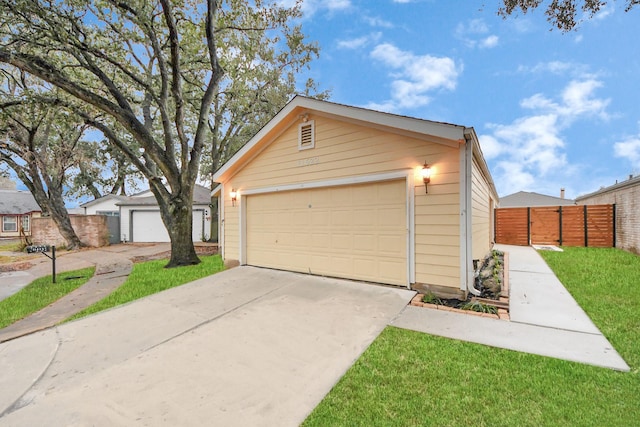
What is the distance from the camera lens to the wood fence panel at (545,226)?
493 inches

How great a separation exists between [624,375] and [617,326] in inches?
58.3

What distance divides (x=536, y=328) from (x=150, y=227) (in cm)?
1968

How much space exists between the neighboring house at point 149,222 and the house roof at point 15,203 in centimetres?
1409

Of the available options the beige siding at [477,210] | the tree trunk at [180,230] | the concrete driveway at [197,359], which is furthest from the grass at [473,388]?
the tree trunk at [180,230]

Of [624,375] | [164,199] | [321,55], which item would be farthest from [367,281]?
[321,55]

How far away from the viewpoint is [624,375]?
250 centimetres

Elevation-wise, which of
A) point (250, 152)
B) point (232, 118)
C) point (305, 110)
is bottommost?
point (250, 152)

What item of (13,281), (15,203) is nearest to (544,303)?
(13,281)

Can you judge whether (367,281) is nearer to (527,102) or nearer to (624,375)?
(624,375)

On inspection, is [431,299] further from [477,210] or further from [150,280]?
[150,280]

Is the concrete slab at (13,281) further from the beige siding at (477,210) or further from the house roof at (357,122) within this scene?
the beige siding at (477,210)

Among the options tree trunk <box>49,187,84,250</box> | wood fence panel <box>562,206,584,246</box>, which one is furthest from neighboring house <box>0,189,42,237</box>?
wood fence panel <box>562,206,584,246</box>

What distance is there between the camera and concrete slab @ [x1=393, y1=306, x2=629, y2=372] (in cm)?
287

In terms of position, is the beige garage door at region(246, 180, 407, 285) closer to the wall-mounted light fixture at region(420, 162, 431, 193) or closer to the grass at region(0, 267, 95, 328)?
the wall-mounted light fixture at region(420, 162, 431, 193)
